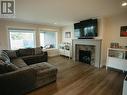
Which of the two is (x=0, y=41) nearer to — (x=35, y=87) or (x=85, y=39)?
(x=35, y=87)

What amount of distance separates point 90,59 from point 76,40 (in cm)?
139

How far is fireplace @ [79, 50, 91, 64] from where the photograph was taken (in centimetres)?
511

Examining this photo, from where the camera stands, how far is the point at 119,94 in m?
2.36

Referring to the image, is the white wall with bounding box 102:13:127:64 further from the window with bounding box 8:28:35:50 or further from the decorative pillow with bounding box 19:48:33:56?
the window with bounding box 8:28:35:50

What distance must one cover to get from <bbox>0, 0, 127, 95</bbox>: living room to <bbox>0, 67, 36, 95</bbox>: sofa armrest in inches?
11.8

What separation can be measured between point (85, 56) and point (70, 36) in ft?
6.48

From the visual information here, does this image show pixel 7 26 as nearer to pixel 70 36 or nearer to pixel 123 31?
pixel 70 36

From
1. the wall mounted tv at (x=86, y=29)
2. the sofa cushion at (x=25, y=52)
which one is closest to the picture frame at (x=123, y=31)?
the wall mounted tv at (x=86, y=29)

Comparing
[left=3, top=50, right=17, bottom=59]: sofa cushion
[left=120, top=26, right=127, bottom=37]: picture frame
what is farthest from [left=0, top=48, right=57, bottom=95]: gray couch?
[left=120, top=26, right=127, bottom=37]: picture frame

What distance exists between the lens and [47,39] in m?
6.96

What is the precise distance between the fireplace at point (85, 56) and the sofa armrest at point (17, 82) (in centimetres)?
348

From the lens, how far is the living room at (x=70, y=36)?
2590 millimetres

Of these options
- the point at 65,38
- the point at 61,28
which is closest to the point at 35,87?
the point at 65,38

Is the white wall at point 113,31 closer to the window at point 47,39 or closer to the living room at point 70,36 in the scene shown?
the living room at point 70,36
